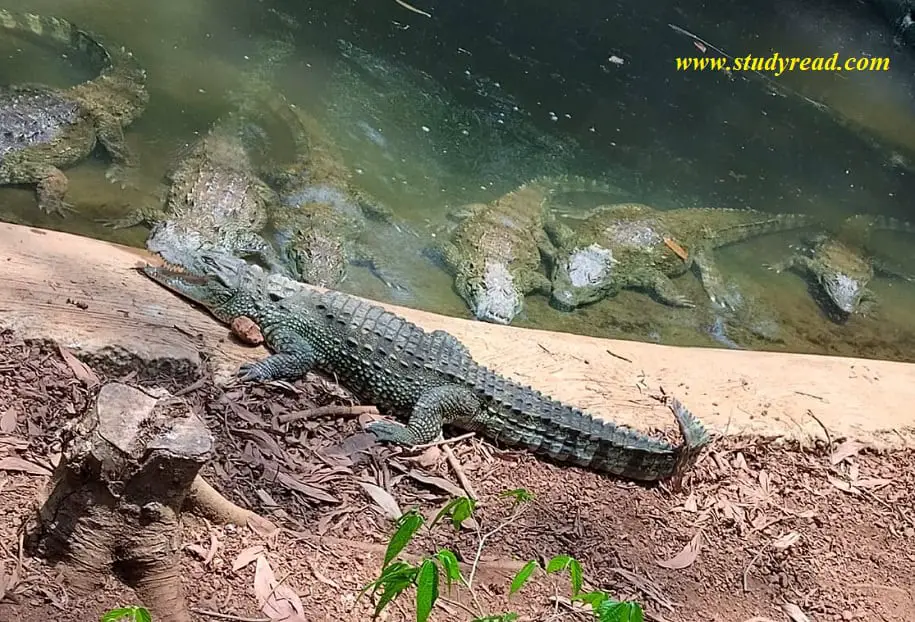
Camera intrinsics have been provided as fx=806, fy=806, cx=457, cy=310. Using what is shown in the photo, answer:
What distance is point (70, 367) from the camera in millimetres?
3268

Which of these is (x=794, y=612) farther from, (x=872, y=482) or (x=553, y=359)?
(x=553, y=359)

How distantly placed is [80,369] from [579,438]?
2.21 metres

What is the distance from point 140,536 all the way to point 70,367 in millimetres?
1311

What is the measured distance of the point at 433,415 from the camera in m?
3.86

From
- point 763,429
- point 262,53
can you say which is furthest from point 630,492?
point 262,53

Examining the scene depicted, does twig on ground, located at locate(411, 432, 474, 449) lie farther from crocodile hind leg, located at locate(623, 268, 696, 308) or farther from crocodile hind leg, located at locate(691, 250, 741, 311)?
crocodile hind leg, located at locate(691, 250, 741, 311)

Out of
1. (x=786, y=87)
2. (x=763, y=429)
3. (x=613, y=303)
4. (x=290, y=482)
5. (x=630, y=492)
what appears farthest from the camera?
(x=786, y=87)

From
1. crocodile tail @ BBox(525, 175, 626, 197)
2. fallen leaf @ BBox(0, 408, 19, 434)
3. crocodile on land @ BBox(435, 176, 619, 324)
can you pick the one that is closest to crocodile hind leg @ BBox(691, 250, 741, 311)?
crocodile tail @ BBox(525, 175, 626, 197)

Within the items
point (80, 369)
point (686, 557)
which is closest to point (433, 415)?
point (686, 557)

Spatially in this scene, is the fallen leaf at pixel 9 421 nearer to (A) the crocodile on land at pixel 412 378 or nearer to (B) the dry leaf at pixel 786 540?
(A) the crocodile on land at pixel 412 378

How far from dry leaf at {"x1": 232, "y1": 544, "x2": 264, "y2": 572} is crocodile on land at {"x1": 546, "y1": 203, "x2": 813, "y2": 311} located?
4781 mm

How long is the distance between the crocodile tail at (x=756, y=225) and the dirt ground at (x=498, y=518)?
16.1 ft

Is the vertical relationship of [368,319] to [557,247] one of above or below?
above

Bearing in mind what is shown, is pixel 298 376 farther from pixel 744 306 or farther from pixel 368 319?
pixel 744 306
